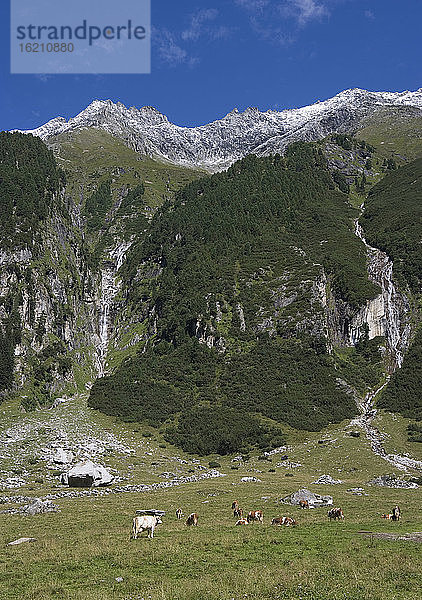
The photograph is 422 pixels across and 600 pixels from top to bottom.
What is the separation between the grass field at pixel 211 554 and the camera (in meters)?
Result: 14.4

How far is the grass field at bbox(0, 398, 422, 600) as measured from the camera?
47.1 ft

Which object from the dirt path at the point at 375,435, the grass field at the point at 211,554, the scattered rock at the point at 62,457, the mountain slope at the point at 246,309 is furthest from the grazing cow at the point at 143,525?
the mountain slope at the point at 246,309

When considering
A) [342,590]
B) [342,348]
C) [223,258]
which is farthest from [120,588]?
[223,258]

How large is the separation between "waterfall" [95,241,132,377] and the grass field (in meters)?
87.8

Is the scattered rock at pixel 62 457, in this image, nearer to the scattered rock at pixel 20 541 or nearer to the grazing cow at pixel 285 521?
the scattered rock at pixel 20 541

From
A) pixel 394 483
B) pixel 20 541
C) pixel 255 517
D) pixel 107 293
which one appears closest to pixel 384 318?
pixel 394 483

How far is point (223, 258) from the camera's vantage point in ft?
416

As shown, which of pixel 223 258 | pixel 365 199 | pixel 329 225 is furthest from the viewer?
pixel 365 199

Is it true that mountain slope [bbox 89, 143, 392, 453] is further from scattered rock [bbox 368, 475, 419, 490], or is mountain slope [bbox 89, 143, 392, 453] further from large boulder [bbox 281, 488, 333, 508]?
large boulder [bbox 281, 488, 333, 508]

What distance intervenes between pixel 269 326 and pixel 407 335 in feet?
109

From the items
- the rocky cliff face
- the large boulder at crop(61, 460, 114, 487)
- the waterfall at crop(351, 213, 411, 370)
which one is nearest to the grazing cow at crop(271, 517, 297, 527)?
the large boulder at crop(61, 460, 114, 487)

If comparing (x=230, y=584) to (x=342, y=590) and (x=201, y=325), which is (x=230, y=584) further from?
(x=201, y=325)

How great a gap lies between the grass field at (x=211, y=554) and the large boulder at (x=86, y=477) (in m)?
7.50

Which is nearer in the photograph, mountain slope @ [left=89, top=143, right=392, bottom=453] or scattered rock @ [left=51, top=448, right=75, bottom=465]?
scattered rock @ [left=51, top=448, right=75, bottom=465]
